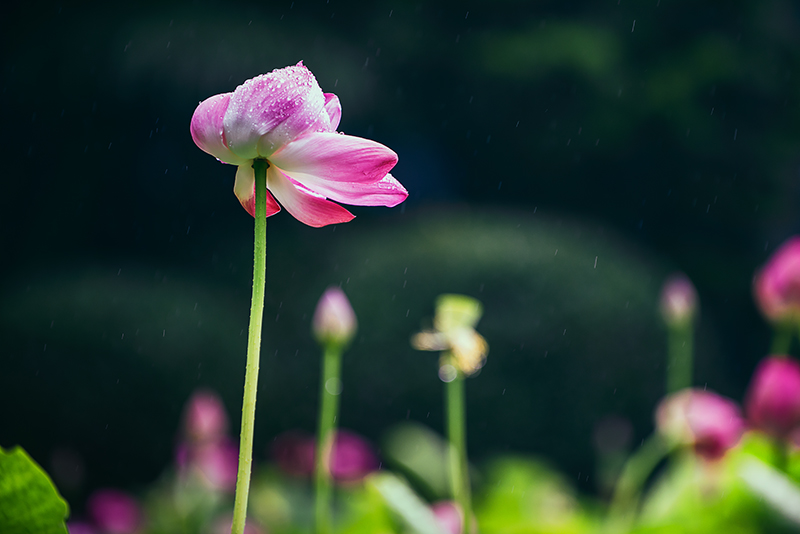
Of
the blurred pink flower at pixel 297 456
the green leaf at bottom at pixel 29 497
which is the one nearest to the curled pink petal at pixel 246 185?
the green leaf at bottom at pixel 29 497

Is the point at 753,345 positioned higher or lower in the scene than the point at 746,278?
lower

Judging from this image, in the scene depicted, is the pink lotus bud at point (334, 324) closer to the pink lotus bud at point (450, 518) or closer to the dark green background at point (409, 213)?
the pink lotus bud at point (450, 518)

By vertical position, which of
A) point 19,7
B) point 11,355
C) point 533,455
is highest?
point 19,7

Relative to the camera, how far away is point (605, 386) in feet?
6.02

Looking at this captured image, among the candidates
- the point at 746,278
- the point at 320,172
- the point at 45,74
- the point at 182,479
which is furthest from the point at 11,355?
the point at 746,278

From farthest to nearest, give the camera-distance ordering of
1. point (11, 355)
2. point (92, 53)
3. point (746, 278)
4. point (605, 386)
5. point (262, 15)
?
point (746, 278) < point (262, 15) < point (92, 53) < point (605, 386) < point (11, 355)

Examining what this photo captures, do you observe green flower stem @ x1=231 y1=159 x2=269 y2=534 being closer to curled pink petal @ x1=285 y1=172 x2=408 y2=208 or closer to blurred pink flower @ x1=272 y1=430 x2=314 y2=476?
curled pink petal @ x1=285 y1=172 x2=408 y2=208

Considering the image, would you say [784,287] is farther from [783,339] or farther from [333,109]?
[783,339]

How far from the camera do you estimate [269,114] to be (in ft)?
0.70

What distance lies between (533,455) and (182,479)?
3.83ft

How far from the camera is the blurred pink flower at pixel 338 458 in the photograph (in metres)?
0.95

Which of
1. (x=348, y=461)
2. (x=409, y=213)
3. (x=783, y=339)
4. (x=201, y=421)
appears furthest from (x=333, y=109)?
(x=409, y=213)

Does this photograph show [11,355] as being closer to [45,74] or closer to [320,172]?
[45,74]

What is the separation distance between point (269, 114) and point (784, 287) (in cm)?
58
